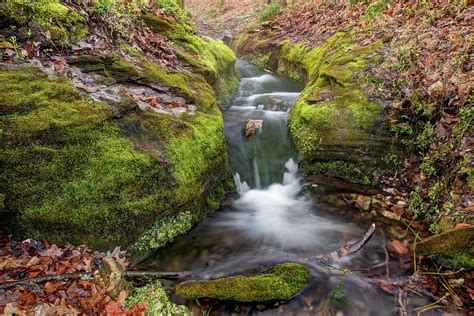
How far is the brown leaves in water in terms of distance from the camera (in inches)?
106

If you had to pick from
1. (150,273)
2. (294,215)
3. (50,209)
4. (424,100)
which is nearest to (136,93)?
(50,209)

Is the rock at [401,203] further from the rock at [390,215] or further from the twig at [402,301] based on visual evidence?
the twig at [402,301]

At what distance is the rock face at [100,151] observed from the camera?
3404 mm

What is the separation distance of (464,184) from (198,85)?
4.91m

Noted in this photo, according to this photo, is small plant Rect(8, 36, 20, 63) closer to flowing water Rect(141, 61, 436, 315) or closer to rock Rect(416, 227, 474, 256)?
flowing water Rect(141, 61, 436, 315)

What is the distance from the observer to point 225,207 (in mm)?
5344

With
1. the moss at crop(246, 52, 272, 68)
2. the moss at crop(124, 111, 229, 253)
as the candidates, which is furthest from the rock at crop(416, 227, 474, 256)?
the moss at crop(246, 52, 272, 68)

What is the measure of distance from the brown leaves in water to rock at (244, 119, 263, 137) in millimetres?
3806

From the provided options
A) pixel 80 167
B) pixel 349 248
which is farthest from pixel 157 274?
pixel 349 248

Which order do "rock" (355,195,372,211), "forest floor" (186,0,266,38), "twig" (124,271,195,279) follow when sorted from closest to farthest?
"twig" (124,271,195,279), "rock" (355,195,372,211), "forest floor" (186,0,266,38)

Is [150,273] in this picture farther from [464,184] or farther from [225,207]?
[464,184]

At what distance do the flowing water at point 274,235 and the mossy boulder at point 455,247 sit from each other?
19.4 inches

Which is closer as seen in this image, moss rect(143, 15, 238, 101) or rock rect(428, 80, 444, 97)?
rock rect(428, 80, 444, 97)

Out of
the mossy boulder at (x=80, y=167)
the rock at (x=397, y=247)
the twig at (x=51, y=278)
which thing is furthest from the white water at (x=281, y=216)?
the twig at (x=51, y=278)
